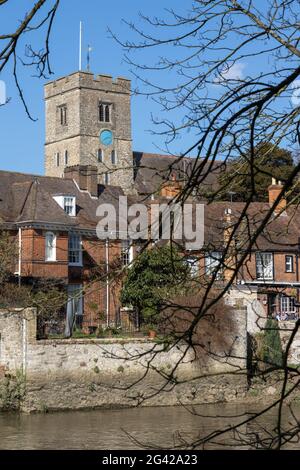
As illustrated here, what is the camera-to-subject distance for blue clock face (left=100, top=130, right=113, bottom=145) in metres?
67.4

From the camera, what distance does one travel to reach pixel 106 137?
6769cm

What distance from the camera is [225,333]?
2658 centimetres

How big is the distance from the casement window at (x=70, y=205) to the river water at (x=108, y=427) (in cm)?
1415

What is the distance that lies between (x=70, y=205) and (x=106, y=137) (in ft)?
99.9

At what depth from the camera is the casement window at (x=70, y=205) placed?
1481 inches

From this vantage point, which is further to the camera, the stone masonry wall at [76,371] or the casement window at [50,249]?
the casement window at [50,249]

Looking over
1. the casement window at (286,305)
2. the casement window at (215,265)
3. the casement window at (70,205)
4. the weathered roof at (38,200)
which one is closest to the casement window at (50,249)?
the weathered roof at (38,200)

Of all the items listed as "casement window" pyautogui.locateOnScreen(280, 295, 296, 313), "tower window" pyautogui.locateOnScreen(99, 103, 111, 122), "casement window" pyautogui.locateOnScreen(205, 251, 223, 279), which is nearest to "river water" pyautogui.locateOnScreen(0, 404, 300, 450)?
"casement window" pyautogui.locateOnScreen(280, 295, 296, 313)

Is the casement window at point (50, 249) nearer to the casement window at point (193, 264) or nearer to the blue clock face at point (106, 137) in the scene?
the casement window at point (193, 264)

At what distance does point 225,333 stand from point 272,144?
20.2 meters

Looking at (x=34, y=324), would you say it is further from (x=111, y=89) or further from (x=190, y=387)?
(x=111, y=89)

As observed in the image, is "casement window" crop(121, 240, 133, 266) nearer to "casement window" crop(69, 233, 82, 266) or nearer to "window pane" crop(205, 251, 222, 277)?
"window pane" crop(205, 251, 222, 277)

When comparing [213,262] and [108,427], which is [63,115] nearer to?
[108,427]

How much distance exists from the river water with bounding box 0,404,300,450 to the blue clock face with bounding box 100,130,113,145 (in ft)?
143
